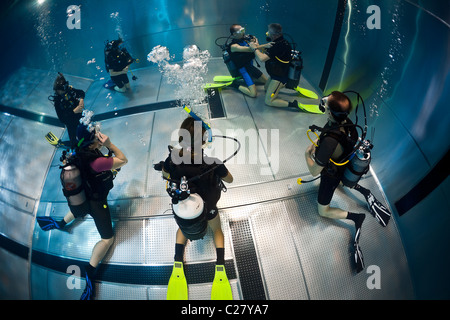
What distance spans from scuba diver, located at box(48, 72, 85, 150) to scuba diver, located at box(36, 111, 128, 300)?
154cm

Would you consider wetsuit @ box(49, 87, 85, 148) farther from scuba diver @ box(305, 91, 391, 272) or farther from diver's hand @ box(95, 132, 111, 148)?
scuba diver @ box(305, 91, 391, 272)

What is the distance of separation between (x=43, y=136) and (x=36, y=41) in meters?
2.04

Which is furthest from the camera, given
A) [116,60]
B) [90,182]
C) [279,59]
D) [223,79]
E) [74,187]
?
[223,79]

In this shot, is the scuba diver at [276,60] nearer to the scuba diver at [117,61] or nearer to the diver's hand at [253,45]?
the diver's hand at [253,45]

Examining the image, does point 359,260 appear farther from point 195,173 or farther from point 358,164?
point 195,173

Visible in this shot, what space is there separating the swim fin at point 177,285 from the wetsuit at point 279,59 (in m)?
3.68

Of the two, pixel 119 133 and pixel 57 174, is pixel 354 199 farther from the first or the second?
pixel 57 174

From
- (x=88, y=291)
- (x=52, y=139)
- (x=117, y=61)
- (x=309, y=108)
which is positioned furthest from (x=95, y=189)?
(x=309, y=108)

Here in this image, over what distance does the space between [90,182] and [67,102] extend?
2.06m

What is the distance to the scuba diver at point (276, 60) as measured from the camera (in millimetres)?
4000

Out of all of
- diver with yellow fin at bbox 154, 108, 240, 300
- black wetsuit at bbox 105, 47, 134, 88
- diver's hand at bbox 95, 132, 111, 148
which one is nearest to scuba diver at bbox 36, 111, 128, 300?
diver's hand at bbox 95, 132, 111, 148

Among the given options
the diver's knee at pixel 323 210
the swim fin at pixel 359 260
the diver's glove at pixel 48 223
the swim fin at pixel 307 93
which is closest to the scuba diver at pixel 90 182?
A: the diver's glove at pixel 48 223

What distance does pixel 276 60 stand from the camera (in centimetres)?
416

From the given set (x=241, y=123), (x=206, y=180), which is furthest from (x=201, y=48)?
(x=206, y=180)
